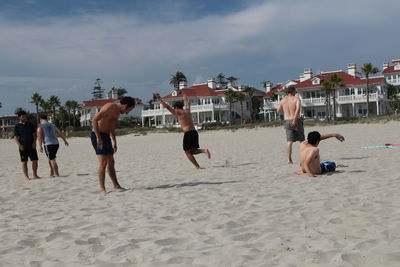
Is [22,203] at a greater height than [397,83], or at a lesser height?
lesser

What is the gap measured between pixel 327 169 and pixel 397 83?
60.7 meters

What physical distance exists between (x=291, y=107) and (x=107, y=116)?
158 inches

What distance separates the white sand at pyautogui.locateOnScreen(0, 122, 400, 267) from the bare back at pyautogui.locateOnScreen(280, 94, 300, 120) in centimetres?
168

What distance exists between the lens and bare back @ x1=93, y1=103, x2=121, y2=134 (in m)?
6.24

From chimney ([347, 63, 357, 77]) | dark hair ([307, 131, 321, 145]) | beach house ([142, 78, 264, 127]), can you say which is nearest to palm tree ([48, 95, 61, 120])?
beach house ([142, 78, 264, 127])

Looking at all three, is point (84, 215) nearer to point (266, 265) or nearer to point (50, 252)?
point (50, 252)

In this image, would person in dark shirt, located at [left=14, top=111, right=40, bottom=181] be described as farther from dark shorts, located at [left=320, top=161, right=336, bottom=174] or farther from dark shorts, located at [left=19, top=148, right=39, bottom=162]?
dark shorts, located at [left=320, top=161, right=336, bottom=174]

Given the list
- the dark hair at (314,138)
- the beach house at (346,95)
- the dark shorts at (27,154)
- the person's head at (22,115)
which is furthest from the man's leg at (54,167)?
the beach house at (346,95)

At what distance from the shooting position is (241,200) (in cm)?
536

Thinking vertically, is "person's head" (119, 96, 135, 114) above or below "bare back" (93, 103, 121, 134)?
above

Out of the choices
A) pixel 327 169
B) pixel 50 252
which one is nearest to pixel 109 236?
pixel 50 252

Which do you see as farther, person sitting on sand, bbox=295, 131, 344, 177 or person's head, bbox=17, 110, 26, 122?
person's head, bbox=17, 110, 26, 122

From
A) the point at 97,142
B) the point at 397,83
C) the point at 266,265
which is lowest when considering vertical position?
the point at 266,265

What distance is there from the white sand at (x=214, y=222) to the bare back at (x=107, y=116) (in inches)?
40.9
